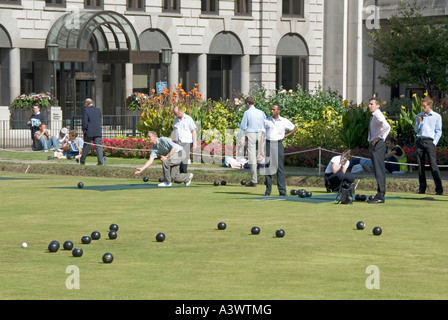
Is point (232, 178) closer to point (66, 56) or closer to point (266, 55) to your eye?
point (66, 56)

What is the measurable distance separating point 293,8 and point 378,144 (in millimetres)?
38779

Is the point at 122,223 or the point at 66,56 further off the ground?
the point at 66,56

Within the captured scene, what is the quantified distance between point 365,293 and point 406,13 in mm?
38114

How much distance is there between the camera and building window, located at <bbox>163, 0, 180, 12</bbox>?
5281 cm

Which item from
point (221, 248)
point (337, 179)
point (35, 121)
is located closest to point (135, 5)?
point (35, 121)

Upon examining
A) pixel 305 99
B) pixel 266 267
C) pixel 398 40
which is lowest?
pixel 266 267

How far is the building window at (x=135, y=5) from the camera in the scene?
51.5 m

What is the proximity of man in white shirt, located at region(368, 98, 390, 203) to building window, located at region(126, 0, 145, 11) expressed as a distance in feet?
109

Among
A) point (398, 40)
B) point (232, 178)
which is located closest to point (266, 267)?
point (232, 178)

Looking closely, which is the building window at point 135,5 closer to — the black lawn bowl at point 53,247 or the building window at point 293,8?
the building window at point 293,8

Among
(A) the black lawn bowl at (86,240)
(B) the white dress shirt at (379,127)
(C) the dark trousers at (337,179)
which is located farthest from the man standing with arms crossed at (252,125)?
(A) the black lawn bowl at (86,240)

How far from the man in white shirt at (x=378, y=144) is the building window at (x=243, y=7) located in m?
36.3

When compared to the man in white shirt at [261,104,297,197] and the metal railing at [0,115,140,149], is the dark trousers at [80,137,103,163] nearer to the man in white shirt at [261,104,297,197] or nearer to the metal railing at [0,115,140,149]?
the metal railing at [0,115,140,149]

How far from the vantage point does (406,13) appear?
46688 millimetres
